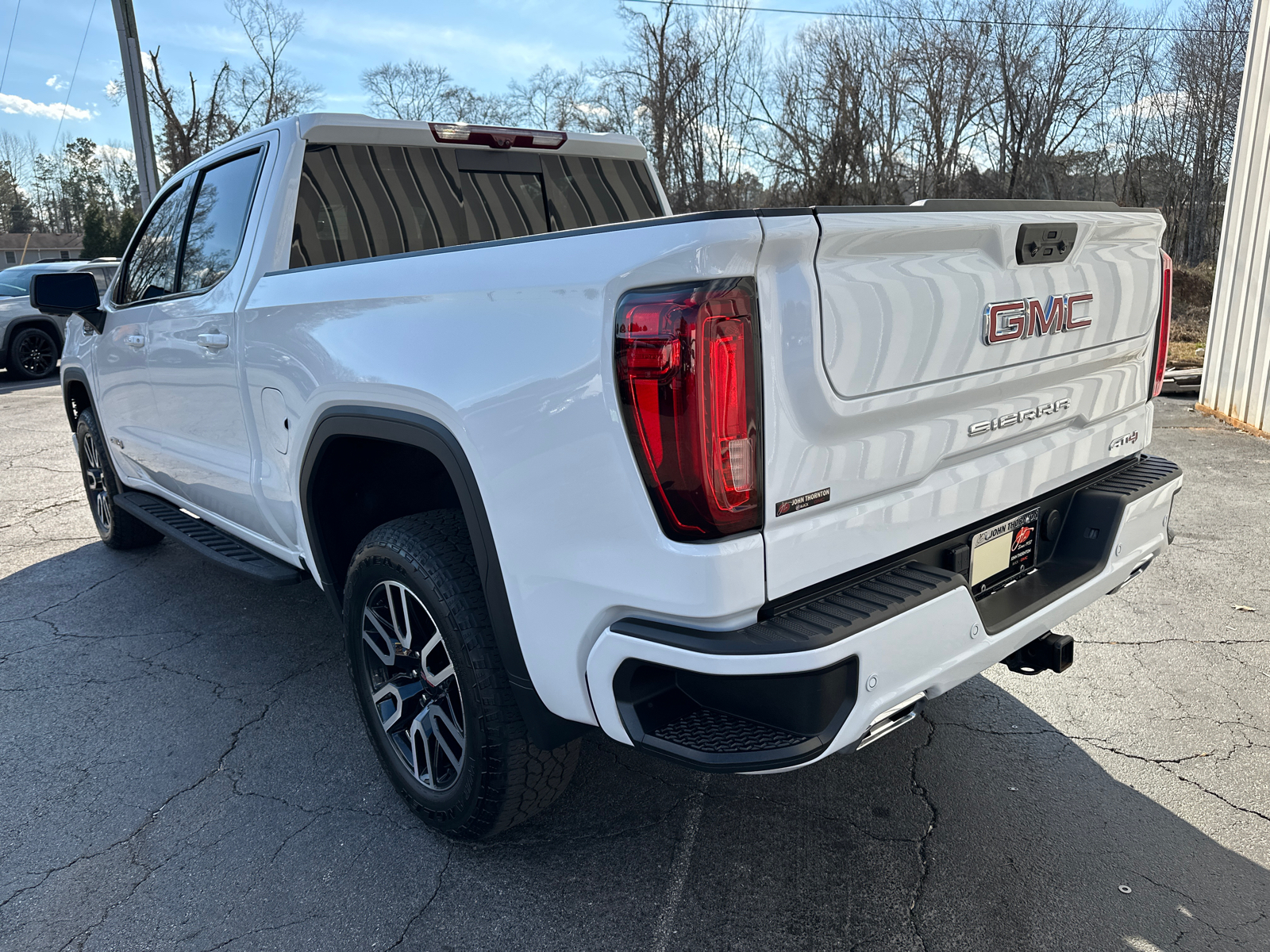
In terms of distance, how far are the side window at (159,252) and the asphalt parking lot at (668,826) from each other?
1.66 meters

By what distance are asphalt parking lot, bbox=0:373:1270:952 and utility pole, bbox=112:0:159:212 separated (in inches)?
620

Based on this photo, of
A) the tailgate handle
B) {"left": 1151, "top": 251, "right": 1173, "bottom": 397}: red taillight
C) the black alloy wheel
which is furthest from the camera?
the tailgate handle

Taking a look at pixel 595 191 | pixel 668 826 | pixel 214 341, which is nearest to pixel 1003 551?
pixel 668 826

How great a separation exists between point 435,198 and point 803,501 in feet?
7.89

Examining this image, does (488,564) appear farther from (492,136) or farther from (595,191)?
(595,191)

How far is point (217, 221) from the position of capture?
11.9 ft

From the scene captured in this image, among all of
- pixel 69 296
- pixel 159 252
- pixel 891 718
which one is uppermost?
pixel 159 252

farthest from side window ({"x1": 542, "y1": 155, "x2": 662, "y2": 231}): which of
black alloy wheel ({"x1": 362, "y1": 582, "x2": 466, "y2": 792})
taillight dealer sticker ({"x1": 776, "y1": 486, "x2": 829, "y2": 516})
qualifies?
taillight dealer sticker ({"x1": 776, "y1": 486, "x2": 829, "y2": 516})

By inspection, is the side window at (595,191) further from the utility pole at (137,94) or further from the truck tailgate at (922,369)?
the utility pole at (137,94)

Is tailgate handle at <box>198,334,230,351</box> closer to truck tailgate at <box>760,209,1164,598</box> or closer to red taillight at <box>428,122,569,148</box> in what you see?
red taillight at <box>428,122,569,148</box>

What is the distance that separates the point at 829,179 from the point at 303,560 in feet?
83.2

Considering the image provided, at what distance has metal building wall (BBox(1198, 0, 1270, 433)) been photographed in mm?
7645

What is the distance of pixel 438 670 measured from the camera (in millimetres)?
2467

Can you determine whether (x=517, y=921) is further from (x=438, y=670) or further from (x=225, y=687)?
(x=225, y=687)
